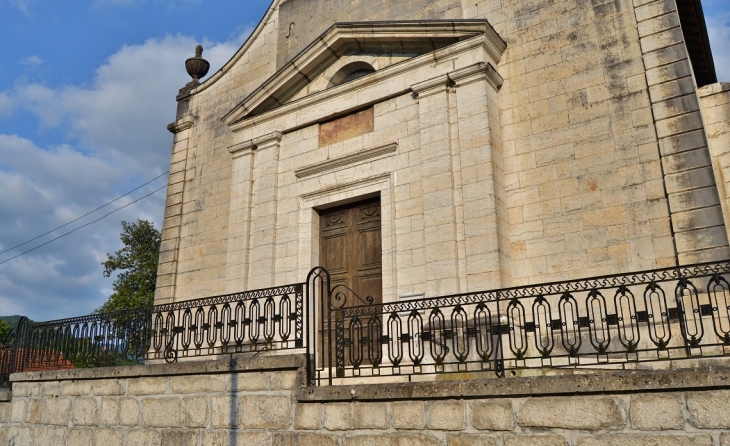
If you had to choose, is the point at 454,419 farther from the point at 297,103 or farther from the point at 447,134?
the point at 297,103

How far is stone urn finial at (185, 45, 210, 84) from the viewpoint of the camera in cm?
1518

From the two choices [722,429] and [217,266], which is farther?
[217,266]

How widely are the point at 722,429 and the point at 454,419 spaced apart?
7.33ft

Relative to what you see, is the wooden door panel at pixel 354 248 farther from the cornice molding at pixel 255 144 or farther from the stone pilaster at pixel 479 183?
the cornice molding at pixel 255 144

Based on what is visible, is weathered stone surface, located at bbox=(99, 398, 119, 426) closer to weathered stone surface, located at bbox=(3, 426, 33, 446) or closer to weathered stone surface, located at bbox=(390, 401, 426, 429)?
weathered stone surface, located at bbox=(3, 426, 33, 446)

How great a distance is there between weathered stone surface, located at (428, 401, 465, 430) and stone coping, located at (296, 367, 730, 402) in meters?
0.08

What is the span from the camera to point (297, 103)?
1233cm

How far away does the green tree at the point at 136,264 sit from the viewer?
102ft

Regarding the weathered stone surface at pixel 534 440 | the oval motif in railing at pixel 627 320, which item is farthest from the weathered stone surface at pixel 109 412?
the oval motif in railing at pixel 627 320

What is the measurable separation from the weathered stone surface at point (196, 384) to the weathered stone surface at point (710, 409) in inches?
197

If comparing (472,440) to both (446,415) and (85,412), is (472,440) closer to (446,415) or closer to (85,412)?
(446,415)

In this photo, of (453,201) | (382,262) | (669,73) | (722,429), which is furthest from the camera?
(382,262)

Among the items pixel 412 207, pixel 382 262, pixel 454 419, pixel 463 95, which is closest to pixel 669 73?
pixel 463 95

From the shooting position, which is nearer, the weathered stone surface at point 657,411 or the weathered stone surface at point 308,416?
the weathered stone surface at point 657,411
